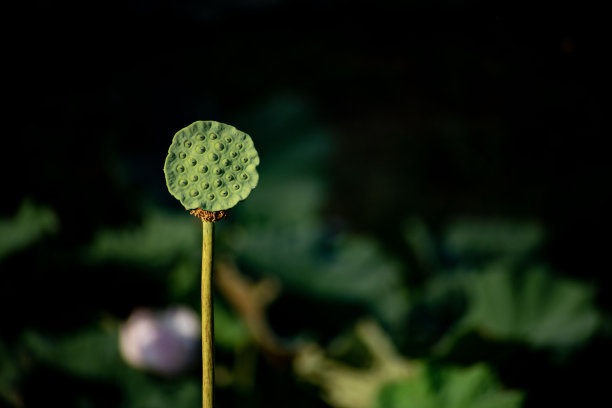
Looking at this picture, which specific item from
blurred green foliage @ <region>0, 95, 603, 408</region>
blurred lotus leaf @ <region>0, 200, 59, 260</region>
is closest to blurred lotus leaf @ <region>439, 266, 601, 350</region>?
blurred green foliage @ <region>0, 95, 603, 408</region>

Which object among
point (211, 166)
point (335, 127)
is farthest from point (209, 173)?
point (335, 127)

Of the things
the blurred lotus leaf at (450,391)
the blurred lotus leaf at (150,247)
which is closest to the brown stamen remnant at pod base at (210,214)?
the blurred lotus leaf at (450,391)

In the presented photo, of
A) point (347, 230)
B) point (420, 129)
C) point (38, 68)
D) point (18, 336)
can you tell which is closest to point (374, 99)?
point (420, 129)

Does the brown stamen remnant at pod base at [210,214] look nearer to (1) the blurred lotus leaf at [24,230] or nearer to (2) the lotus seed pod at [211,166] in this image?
(2) the lotus seed pod at [211,166]

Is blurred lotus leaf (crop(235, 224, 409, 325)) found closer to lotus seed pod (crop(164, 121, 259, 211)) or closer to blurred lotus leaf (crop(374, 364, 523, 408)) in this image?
blurred lotus leaf (crop(374, 364, 523, 408))

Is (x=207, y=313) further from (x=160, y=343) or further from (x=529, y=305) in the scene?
(x=529, y=305)

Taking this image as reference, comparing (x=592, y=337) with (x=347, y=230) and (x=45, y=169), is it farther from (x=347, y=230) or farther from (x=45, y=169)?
(x=45, y=169)
